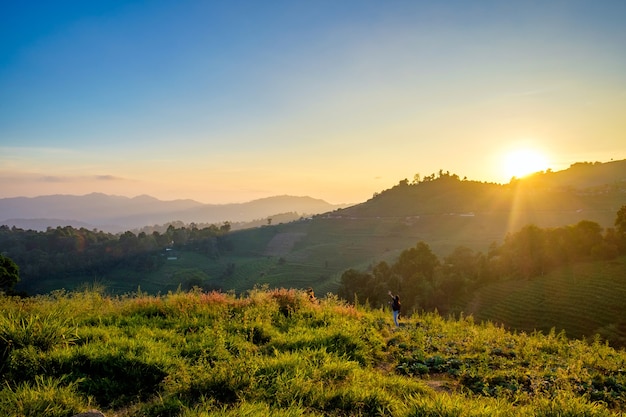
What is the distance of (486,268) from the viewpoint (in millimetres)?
54406

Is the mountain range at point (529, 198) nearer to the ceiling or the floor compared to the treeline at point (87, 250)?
nearer to the ceiling

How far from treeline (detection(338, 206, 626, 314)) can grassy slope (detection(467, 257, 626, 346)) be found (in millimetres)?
2142

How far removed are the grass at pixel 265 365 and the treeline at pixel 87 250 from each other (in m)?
122

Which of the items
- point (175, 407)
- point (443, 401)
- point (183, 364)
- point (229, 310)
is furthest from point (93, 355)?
point (443, 401)

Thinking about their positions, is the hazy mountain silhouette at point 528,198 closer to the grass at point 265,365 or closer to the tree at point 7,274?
the grass at point 265,365

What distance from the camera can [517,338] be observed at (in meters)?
10.3

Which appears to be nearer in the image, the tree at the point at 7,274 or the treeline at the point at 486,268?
the tree at the point at 7,274

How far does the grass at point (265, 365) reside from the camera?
511cm

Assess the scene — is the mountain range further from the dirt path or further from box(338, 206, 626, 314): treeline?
box(338, 206, 626, 314): treeline

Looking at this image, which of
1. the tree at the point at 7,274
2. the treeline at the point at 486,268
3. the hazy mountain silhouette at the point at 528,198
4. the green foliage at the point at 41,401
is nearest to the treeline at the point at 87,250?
the hazy mountain silhouette at the point at 528,198

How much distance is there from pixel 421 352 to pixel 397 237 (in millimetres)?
125014

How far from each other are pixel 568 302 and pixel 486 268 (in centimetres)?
1384

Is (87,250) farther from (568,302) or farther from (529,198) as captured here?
(529,198)

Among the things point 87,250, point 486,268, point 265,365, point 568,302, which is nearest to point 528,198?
point 486,268
